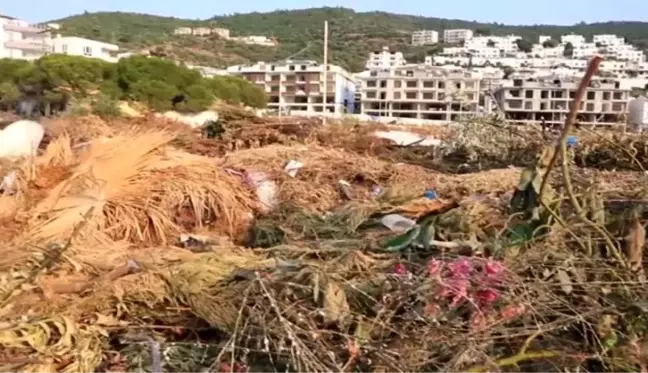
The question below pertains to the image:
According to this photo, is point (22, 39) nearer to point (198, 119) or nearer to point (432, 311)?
point (198, 119)

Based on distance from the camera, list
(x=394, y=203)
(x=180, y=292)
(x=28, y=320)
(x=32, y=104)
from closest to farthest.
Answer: (x=28, y=320), (x=180, y=292), (x=394, y=203), (x=32, y=104)

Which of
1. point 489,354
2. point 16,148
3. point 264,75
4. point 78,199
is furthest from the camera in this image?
point 264,75

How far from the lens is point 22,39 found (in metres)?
70.2

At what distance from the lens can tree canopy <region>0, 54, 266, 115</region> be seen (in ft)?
96.6

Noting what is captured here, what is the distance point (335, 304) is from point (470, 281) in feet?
1.29

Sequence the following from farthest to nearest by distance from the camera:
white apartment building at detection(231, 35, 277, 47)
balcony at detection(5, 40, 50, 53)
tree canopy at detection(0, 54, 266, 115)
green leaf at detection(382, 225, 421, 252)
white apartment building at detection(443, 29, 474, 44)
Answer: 1. white apartment building at detection(443, 29, 474, 44)
2. white apartment building at detection(231, 35, 277, 47)
3. balcony at detection(5, 40, 50, 53)
4. tree canopy at detection(0, 54, 266, 115)
5. green leaf at detection(382, 225, 421, 252)

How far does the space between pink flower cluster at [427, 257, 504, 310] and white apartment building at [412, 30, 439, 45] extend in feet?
306

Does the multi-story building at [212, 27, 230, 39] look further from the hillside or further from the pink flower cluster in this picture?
the pink flower cluster

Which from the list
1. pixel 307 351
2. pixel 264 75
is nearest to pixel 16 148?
pixel 307 351

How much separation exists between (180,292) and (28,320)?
49 cm

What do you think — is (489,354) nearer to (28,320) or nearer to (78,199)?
(28,320)

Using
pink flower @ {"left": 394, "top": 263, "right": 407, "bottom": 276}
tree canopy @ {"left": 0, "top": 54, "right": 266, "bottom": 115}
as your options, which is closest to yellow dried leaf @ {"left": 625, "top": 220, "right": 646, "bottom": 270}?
pink flower @ {"left": 394, "top": 263, "right": 407, "bottom": 276}

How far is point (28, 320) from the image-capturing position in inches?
99.7

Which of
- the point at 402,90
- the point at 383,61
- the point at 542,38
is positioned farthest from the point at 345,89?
the point at 542,38
